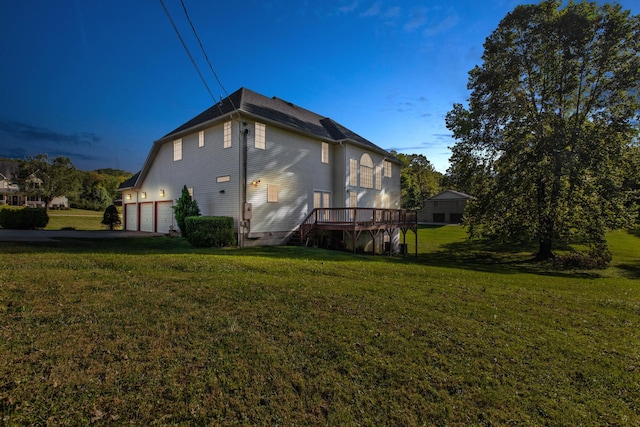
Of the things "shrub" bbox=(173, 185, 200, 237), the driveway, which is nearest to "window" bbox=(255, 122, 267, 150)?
"shrub" bbox=(173, 185, 200, 237)

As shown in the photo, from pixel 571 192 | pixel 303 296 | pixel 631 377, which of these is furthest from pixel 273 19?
pixel 571 192

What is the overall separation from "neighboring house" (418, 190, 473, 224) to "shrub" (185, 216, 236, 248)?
3702 centimetres

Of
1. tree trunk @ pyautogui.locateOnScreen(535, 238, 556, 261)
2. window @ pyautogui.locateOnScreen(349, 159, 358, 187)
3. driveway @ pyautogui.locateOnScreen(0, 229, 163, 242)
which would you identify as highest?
window @ pyautogui.locateOnScreen(349, 159, 358, 187)

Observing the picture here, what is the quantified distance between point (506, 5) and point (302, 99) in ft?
39.2

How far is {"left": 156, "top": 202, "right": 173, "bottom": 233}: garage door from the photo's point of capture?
1706cm

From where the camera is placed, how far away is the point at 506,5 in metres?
14.8

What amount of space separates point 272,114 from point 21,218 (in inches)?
654

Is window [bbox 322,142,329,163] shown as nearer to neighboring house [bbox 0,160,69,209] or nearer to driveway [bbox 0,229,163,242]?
driveway [bbox 0,229,163,242]

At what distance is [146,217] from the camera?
1917 cm

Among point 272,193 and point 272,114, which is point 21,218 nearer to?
point 272,193

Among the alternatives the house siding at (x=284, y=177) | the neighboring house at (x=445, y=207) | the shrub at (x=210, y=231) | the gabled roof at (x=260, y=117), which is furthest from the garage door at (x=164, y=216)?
the neighboring house at (x=445, y=207)

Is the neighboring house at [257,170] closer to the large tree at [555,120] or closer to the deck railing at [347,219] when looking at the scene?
the deck railing at [347,219]

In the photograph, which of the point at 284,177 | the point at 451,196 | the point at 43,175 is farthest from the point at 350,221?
the point at 43,175

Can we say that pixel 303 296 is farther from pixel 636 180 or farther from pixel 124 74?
pixel 636 180
